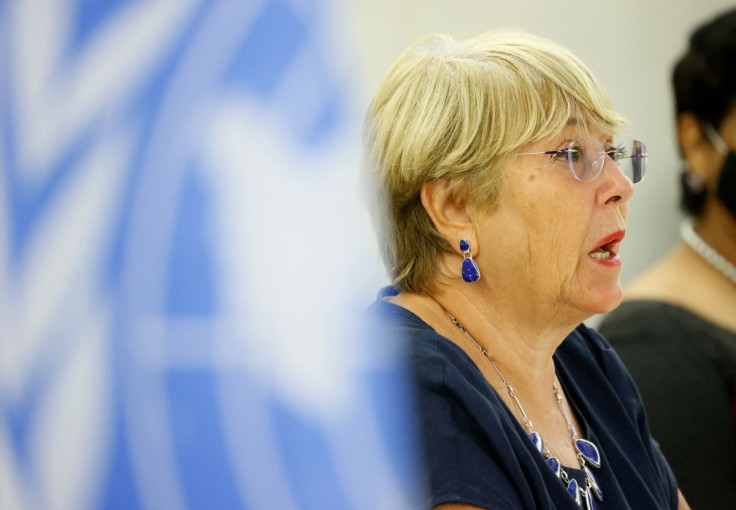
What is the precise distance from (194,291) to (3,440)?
0.21 metres

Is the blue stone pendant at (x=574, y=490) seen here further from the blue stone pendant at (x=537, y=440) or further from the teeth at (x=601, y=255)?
the teeth at (x=601, y=255)

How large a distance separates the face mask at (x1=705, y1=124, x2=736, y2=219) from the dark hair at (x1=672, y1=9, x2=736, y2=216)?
0.17ft

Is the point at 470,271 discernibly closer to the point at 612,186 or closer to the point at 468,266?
the point at 468,266

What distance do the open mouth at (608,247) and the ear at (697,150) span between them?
0.93 metres

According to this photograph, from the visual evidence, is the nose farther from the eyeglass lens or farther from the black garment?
the black garment

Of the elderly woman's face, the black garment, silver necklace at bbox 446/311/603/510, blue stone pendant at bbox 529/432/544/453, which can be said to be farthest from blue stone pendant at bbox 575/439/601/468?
the black garment

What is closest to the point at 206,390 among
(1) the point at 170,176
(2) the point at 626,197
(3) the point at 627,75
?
(1) the point at 170,176

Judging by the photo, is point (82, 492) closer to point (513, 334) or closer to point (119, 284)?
point (119, 284)

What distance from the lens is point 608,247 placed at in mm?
1587

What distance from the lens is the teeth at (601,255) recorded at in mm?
1559

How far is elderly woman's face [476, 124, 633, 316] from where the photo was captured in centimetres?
151

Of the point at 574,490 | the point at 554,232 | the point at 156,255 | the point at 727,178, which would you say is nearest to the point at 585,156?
the point at 554,232

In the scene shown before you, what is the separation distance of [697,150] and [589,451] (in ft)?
3.62

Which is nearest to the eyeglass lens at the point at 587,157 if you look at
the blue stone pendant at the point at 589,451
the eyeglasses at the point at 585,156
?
the eyeglasses at the point at 585,156
